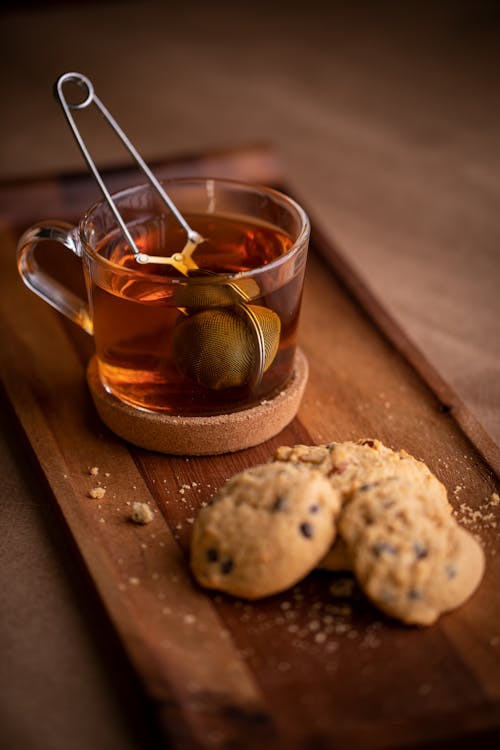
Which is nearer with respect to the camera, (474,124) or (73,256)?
(73,256)

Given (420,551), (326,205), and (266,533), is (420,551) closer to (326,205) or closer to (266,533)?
(266,533)

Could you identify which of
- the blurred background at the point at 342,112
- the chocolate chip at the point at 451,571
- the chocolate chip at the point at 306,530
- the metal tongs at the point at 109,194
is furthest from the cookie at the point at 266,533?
the blurred background at the point at 342,112

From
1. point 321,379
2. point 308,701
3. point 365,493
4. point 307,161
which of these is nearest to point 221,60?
point 307,161

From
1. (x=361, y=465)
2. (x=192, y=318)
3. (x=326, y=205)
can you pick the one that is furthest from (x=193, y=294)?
(x=326, y=205)

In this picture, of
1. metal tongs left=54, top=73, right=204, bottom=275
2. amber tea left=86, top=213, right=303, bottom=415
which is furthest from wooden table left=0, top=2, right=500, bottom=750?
metal tongs left=54, top=73, right=204, bottom=275

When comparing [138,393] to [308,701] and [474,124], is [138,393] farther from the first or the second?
[474,124]

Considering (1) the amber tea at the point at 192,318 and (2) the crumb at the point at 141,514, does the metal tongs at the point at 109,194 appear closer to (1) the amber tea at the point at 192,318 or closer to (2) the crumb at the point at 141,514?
(1) the amber tea at the point at 192,318

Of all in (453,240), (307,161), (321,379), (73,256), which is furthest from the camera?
(307,161)
